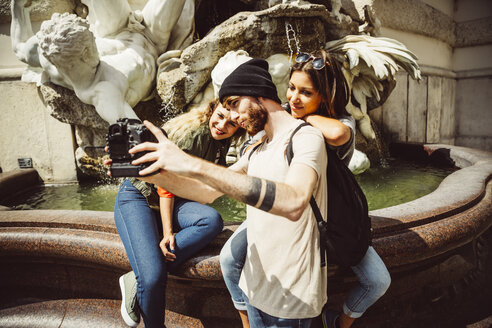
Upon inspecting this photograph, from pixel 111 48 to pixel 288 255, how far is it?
3.64m

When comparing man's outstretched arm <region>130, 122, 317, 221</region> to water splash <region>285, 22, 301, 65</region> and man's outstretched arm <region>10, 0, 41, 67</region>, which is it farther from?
man's outstretched arm <region>10, 0, 41, 67</region>

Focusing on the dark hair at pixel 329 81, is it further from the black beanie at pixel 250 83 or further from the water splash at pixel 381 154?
the water splash at pixel 381 154

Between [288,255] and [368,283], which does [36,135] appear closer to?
[288,255]

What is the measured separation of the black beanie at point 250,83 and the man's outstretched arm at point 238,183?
1.20 ft

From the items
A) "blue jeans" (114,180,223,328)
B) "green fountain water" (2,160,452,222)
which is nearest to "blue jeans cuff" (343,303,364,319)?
"blue jeans" (114,180,223,328)

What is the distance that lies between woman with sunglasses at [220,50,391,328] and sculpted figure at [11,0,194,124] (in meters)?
2.65

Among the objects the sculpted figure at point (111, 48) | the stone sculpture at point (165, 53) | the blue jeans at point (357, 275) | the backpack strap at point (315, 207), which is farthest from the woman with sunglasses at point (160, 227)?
the sculpted figure at point (111, 48)

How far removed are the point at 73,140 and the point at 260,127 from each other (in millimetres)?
4117

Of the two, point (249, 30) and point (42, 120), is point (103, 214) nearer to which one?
point (249, 30)

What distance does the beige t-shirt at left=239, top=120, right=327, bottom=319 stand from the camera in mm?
1078

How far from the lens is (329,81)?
1.33 m

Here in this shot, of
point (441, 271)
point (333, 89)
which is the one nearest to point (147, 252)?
point (333, 89)

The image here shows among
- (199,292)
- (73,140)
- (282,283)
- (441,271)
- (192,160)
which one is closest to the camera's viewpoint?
(192,160)

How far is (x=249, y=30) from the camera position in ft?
10.7
